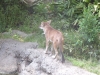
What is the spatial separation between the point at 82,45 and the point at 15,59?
2729 millimetres

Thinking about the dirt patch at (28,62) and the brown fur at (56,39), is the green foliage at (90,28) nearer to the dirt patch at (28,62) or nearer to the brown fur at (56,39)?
the brown fur at (56,39)

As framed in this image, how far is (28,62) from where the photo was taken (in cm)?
1116

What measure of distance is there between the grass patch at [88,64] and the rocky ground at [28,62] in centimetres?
33

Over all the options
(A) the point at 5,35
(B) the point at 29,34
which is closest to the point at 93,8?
(B) the point at 29,34

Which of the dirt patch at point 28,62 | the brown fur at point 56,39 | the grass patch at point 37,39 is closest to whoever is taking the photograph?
the dirt patch at point 28,62

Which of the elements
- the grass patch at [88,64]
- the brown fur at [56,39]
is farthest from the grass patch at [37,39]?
the grass patch at [88,64]

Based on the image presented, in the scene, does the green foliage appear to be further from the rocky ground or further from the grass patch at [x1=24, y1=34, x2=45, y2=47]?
the grass patch at [x1=24, y1=34, x2=45, y2=47]

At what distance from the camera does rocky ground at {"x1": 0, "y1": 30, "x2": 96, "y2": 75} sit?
962cm

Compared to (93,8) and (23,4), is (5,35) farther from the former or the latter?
(93,8)

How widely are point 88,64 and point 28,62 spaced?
245cm

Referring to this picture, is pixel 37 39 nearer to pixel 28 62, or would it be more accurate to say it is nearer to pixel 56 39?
pixel 28 62

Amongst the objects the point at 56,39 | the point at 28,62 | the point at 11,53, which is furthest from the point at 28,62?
the point at 56,39

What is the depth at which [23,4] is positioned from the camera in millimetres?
14430

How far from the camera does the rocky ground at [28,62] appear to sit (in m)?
9.62
